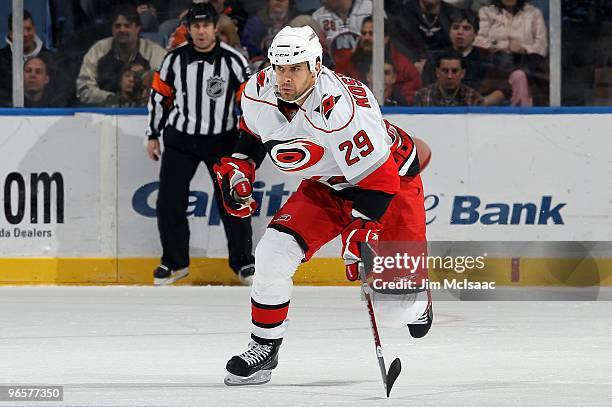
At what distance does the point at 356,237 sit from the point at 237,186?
485 mm

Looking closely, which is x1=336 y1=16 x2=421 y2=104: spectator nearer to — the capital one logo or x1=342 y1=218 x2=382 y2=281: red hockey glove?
the capital one logo

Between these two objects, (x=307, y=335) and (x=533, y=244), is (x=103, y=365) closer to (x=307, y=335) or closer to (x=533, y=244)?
(x=307, y=335)

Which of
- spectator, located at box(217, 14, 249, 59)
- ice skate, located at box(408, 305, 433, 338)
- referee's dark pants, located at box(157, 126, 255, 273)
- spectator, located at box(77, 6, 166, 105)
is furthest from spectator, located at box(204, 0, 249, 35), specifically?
ice skate, located at box(408, 305, 433, 338)

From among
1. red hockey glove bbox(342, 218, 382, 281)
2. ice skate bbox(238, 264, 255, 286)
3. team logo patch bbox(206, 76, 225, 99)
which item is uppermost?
team logo patch bbox(206, 76, 225, 99)

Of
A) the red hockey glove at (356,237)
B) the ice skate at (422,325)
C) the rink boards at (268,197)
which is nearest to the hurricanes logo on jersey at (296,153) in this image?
the red hockey glove at (356,237)

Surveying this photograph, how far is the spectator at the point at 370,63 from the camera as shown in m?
8.47

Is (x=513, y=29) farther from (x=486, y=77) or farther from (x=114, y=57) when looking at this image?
(x=114, y=57)

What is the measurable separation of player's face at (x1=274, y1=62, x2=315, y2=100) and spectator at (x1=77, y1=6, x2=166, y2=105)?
3612 mm

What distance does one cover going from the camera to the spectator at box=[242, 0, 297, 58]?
332 inches

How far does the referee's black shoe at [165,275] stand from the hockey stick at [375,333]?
2.96m

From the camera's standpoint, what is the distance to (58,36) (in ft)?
28.0

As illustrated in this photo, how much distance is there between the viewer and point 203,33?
823 cm

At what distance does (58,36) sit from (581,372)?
166 inches

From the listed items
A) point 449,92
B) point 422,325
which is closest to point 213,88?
point 449,92
